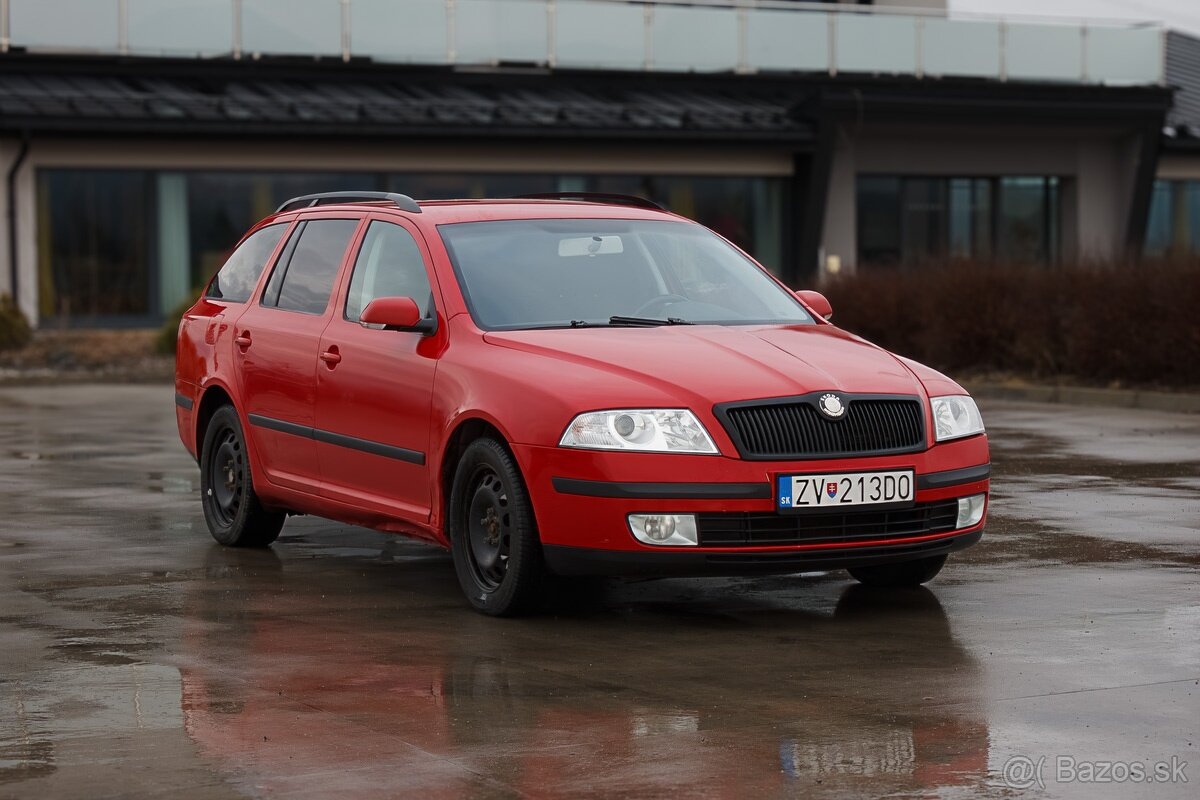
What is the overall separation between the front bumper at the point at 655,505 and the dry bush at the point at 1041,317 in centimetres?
1268

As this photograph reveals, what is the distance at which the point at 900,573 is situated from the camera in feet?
28.3

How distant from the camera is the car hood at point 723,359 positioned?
7.66 metres

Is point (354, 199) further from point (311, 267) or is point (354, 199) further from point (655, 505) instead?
point (655, 505)

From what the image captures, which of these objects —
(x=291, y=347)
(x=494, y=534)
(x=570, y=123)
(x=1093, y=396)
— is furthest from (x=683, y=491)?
(x=570, y=123)

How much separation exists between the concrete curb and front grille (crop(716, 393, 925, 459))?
11.8 meters

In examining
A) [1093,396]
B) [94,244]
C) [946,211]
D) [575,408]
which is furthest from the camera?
[946,211]

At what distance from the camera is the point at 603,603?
8.31m

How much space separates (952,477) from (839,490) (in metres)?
0.61

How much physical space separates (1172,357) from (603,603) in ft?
42.3

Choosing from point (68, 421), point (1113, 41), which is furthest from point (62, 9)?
point (1113, 41)

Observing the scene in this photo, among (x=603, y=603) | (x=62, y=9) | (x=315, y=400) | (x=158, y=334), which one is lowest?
(x=158, y=334)

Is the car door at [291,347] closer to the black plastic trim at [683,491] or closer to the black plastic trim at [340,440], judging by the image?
the black plastic trim at [340,440]

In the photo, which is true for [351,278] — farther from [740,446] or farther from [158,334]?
[158,334]

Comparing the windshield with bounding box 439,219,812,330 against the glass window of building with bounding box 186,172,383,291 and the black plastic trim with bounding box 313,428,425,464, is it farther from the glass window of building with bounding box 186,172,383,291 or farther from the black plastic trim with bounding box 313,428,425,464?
the glass window of building with bounding box 186,172,383,291
